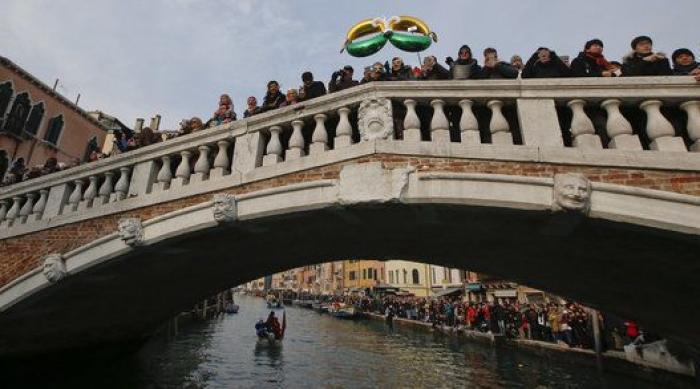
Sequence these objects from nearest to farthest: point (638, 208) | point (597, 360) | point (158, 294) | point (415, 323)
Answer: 1. point (638, 208)
2. point (158, 294)
3. point (597, 360)
4. point (415, 323)

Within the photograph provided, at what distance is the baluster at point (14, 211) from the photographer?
6.91 m

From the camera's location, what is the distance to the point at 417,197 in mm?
4121

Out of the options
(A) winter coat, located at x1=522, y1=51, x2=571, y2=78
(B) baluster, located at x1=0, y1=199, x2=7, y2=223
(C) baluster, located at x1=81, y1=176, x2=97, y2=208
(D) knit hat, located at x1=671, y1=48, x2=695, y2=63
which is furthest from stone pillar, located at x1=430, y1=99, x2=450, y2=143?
(B) baluster, located at x1=0, y1=199, x2=7, y2=223

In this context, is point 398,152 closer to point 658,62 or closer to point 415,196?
point 415,196

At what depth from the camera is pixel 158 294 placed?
9.15 meters

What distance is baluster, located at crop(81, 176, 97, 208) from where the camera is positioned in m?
6.12

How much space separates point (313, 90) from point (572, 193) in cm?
312

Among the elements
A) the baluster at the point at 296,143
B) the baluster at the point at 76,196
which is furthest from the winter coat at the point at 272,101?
the baluster at the point at 76,196

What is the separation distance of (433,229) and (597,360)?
8.57 m

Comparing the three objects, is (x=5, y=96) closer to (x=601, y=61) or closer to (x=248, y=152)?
(x=248, y=152)

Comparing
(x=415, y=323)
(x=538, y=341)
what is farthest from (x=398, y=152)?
(x=415, y=323)

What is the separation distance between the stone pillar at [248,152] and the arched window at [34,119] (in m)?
14.8

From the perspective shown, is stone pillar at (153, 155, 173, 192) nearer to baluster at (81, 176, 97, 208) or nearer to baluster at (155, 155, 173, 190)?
baluster at (155, 155, 173, 190)

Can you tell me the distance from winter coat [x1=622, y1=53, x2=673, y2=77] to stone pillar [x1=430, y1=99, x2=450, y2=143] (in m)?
1.85
